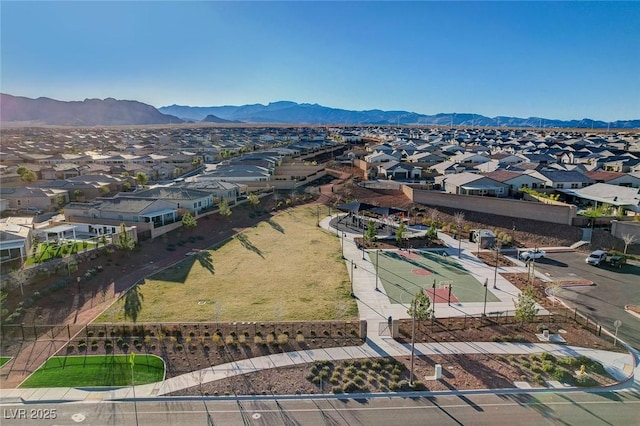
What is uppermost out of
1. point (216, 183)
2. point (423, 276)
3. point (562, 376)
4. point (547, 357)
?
point (216, 183)

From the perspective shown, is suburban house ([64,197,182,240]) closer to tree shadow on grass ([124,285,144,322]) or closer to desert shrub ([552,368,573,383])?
tree shadow on grass ([124,285,144,322])

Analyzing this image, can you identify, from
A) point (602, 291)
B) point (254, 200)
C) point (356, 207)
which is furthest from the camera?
point (254, 200)

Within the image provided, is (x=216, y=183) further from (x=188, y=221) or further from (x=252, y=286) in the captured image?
(x=252, y=286)

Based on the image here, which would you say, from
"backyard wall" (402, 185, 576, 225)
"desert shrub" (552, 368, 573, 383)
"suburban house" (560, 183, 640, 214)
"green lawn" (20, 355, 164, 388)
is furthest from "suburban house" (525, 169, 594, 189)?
"green lawn" (20, 355, 164, 388)

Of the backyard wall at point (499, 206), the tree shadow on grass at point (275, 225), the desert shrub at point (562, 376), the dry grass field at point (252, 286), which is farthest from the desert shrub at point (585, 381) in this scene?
the tree shadow on grass at point (275, 225)

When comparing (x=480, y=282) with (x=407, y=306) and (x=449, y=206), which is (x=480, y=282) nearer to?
(x=407, y=306)

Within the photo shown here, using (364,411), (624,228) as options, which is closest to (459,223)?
(624,228)
